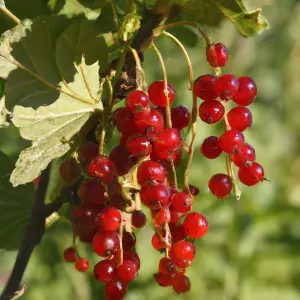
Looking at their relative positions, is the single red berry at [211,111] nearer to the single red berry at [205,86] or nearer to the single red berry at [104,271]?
the single red berry at [205,86]

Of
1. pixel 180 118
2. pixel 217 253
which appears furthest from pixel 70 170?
pixel 217 253

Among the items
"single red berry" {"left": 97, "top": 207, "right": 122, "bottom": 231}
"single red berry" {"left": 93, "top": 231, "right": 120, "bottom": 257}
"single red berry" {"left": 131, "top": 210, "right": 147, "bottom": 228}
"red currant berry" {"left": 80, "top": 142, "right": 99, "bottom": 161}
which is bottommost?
"single red berry" {"left": 131, "top": 210, "right": 147, "bottom": 228}

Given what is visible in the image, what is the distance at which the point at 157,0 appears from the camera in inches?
27.8

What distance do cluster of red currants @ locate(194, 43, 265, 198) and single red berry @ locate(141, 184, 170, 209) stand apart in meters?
0.10

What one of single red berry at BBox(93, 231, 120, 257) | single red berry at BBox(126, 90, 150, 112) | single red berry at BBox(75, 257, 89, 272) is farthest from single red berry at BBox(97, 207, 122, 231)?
single red berry at BBox(75, 257, 89, 272)

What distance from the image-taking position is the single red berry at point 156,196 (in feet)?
2.14

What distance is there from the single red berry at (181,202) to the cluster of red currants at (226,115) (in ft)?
0.20

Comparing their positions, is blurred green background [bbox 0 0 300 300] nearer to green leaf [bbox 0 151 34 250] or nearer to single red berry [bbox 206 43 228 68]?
green leaf [bbox 0 151 34 250]

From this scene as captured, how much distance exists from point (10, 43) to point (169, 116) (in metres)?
0.20

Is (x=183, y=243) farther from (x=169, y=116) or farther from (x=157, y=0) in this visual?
(x=157, y=0)

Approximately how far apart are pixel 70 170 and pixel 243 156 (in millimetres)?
213

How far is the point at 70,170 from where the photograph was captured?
721 mm

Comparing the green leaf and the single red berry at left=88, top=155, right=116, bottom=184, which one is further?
the green leaf

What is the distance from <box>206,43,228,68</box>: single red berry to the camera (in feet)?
2.32
